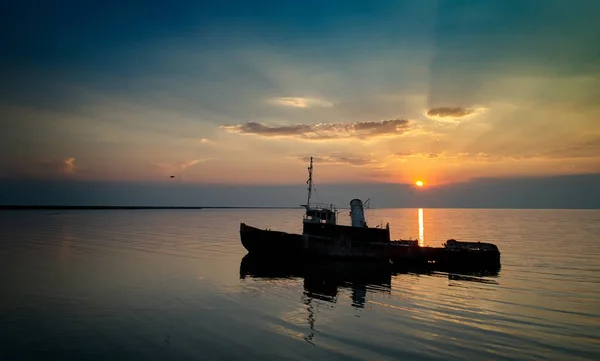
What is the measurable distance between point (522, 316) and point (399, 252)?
2906 cm

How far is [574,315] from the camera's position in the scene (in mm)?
26859

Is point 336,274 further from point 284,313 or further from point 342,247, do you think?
point 284,313

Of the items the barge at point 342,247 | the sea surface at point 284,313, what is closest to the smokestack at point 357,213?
the barge at point 342,247

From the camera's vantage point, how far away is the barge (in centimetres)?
5225

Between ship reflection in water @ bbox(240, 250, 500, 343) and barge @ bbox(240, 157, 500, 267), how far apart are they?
4.12 ft

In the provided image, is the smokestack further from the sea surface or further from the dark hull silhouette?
the sea surface

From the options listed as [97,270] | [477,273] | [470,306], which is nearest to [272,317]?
[470,306]

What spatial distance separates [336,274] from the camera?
44312 millimetres

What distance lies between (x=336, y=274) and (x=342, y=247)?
896 cm

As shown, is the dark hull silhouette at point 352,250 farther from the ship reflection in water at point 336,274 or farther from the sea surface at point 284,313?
the sea surface at point 284,313

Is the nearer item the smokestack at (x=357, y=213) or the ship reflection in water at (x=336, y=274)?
the ship reflection in water at (x=336, y=274)

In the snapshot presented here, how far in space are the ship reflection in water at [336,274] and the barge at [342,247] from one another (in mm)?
1254

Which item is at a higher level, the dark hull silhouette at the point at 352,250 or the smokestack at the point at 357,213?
the smokestack at the point at 357,213

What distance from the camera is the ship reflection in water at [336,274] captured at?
33.3 m
